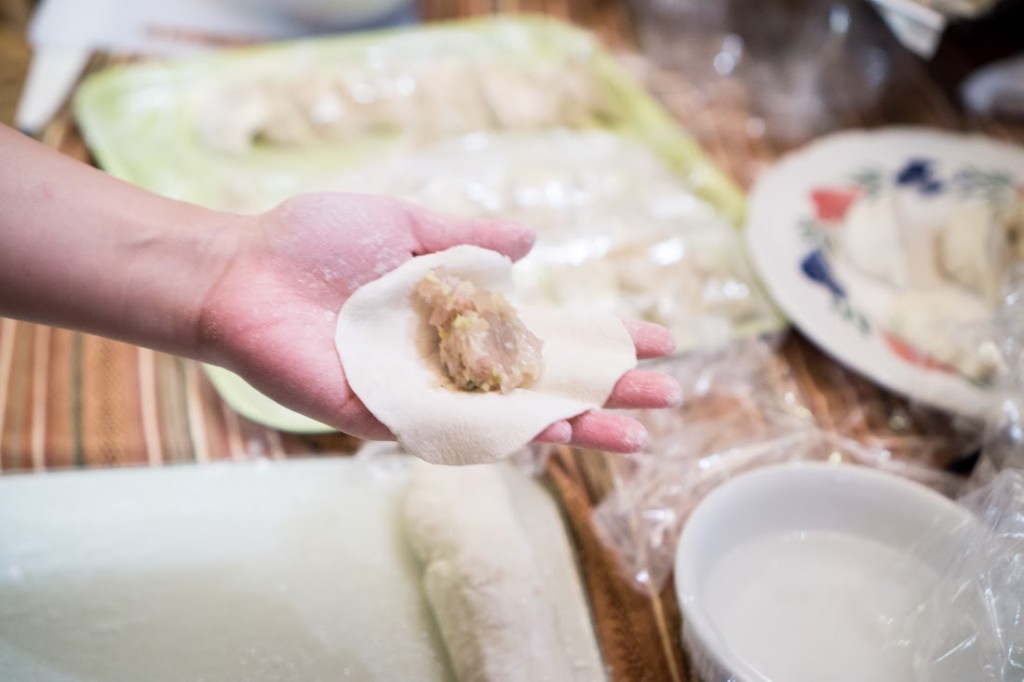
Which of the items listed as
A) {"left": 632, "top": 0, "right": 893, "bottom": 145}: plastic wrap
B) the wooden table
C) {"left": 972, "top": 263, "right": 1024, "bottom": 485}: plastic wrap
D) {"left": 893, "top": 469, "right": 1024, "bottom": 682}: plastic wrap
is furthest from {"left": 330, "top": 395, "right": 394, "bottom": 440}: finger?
{"left": 632, "top": 0, "right": 893, "bottom": 145}: plastic wrap

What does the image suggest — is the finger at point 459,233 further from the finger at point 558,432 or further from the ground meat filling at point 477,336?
the finger at point 558,432

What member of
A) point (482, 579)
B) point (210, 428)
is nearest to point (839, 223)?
point (482, 579)

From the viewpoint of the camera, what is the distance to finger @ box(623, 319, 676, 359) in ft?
3.15

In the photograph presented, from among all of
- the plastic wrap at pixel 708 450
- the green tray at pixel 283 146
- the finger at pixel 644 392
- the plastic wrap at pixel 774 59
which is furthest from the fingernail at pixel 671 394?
the plastic wrap at pixel 774 59

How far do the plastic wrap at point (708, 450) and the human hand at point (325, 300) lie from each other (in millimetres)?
217

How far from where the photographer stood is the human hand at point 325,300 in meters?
0.87

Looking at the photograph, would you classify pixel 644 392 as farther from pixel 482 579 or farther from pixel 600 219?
pixel 600 219

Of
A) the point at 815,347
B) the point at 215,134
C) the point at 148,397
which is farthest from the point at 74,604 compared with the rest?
the point at 815,347

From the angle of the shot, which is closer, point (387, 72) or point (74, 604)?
point (74, 604)

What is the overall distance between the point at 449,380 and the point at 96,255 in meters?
0.41

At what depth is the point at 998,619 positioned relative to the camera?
33.6 inches

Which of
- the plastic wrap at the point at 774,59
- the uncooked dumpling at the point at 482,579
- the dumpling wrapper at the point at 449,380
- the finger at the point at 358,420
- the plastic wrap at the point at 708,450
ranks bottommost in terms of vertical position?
the plastic wrap at the point at 708,450

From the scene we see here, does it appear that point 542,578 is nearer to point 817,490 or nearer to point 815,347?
point 817,490

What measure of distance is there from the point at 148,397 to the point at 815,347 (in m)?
1.08
